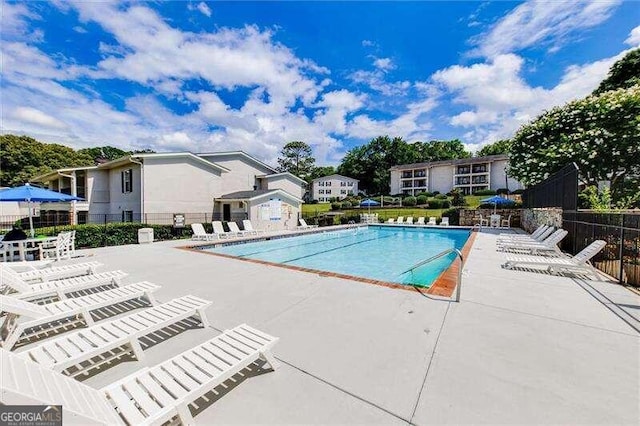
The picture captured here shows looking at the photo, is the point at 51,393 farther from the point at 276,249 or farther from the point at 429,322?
the point at 276,249

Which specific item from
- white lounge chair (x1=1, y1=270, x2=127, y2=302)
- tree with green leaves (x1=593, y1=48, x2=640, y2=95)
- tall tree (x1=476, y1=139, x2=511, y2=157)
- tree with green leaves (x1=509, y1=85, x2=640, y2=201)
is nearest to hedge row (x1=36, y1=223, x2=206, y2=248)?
white lounge chair (x1=1, y1=270, x2=127, y2=302)

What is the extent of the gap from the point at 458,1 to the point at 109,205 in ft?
84.7

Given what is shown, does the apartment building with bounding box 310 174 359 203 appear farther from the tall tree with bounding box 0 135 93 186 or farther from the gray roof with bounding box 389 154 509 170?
the tall tree with bounding box 0 135 93 186

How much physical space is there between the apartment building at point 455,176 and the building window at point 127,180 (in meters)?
52.2

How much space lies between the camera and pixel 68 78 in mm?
16359

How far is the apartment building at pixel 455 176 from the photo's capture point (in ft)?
165

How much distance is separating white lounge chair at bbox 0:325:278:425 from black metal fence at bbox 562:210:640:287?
26.0 feet

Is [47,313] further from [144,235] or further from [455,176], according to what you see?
[455,176]

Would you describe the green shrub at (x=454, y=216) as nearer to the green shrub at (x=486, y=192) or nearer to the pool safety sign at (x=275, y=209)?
the pool safety sign at (x=275, y=209)

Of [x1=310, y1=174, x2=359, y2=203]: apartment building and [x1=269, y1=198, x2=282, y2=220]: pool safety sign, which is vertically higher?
[x1=310, y1=174, x2=359, y2=203]: apartment building

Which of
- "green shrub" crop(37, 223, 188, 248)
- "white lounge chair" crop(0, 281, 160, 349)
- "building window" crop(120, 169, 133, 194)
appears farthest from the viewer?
"building window" crop(120, 169, 133, 194)

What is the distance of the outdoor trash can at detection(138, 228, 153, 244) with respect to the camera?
45.1 ft

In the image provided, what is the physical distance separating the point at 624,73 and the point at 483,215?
15.9 m

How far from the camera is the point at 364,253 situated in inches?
536
